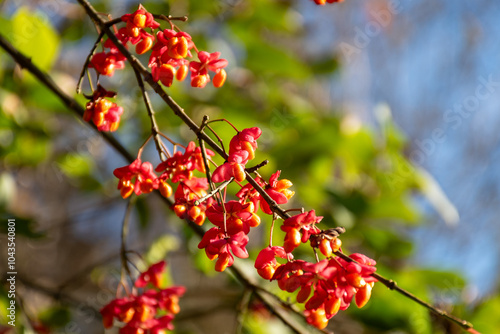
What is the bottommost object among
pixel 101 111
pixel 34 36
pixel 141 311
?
pixel 141 311

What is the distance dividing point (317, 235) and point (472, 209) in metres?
4.61

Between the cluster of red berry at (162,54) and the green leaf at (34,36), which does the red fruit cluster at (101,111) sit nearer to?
the cluster of red berry at (162,54)

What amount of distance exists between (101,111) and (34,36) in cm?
82

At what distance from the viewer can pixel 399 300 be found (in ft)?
4.07

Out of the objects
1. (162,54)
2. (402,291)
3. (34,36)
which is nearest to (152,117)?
(162,54)

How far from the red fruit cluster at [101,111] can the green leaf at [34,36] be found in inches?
30.1

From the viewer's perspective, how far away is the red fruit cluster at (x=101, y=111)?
2.14 ft

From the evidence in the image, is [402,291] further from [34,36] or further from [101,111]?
[34,36]

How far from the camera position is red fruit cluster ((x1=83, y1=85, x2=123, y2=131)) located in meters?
0.65

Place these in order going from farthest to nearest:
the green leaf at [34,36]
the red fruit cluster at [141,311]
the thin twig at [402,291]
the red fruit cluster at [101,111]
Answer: the green leaf at [34,36] → the red fruit cluster at [141,311] → the red fruit cluster at [101,111] → the thin twig at [402,291]

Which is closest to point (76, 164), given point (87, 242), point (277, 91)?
point (277, 91)

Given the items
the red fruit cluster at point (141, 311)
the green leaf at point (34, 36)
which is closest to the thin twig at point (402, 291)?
the red fruit cluster at point (141, 311)

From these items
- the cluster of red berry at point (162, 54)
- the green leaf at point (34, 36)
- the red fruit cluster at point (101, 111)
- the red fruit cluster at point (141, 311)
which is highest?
the green leaf at point (34, 36)

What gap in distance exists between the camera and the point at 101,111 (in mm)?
652
